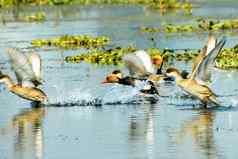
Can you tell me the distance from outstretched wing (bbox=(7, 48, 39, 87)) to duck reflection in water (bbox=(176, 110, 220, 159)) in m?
3.21

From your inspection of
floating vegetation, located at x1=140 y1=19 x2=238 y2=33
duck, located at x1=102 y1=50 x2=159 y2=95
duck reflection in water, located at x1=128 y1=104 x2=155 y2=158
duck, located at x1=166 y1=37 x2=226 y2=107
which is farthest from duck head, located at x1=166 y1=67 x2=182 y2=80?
floating vegetation, located at x1=140 y1=19 x2=238 y2=33

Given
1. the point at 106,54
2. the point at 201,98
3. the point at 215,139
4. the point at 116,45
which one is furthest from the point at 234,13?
the point at 215,139

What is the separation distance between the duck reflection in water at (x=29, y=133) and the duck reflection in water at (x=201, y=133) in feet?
5.78

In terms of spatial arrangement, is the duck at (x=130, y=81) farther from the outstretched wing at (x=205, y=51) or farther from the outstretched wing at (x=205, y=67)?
the outstretched wing at (x=205, y=67)

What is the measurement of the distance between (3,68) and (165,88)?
5.51 m

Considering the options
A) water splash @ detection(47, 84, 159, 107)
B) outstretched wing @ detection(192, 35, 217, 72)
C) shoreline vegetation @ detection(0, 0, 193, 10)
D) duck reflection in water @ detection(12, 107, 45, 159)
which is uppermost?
shoreline vegetation @ detection(0, 0, 193, 10)

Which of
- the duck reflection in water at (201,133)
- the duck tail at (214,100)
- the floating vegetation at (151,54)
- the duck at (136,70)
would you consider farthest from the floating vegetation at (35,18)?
the duck reflection in water at (201,133)

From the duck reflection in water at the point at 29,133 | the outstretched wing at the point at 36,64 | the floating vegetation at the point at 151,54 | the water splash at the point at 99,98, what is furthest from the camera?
the floating vegetation at the point at 151,54

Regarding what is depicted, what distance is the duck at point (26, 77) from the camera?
1694 centimetres

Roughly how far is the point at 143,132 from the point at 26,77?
13.9 ft

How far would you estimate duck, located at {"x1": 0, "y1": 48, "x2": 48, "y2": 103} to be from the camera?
16.9 metres

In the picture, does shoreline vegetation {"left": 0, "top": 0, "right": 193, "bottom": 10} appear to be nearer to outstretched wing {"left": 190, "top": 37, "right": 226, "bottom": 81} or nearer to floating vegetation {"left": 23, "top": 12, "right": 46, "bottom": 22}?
floating vegetation {"left": 23, "top": 12, "right": 46, "bottom": 22}

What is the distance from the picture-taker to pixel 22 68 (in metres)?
17.3

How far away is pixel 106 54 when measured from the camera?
77.6 feet
